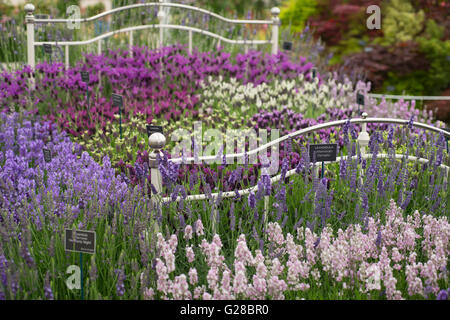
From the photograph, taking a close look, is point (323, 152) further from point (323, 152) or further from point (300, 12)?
point (300, 12)

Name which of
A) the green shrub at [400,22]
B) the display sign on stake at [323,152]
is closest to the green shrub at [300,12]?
the green shrub at [400,22]

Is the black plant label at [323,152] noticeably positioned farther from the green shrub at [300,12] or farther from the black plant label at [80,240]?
the green shrub at [300,12]

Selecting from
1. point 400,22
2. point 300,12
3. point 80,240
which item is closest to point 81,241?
point 80,240

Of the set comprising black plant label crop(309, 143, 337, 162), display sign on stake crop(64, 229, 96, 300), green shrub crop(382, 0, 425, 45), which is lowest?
display sign on stake crop(64, 229, 96, 300)

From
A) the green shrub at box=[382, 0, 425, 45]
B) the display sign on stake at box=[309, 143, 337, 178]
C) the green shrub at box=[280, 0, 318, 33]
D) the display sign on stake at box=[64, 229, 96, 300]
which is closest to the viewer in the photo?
the display sign on stake at box=[64, 229, 96, 300]

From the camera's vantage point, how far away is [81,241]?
2.67 meters

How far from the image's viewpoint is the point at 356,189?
3.87m

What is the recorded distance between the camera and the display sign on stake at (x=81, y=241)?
2.64 metres

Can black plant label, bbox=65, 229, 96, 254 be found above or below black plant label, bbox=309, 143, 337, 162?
below

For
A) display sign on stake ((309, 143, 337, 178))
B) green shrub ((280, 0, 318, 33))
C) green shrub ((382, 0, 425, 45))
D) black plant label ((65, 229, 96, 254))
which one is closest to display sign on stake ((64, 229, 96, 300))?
black plant label ((65, 229, 96, 254))

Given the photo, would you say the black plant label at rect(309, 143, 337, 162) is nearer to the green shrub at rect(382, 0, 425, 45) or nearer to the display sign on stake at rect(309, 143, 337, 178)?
the display sign on stake at rect(309, 143, 337, 178)

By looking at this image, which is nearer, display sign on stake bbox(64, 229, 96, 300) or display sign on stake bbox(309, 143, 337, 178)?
display sign on stake bbox(64, 229, 96, 300)

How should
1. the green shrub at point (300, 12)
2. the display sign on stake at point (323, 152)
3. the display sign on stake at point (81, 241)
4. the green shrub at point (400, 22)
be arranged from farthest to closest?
1. the green shrub at point (300, 12)
2. the green shrub at point (400, 22)
3. the display sign on stake at point (323, 152)
4. the display sign on stake at point (81, 241)

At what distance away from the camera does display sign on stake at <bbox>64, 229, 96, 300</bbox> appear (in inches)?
104
